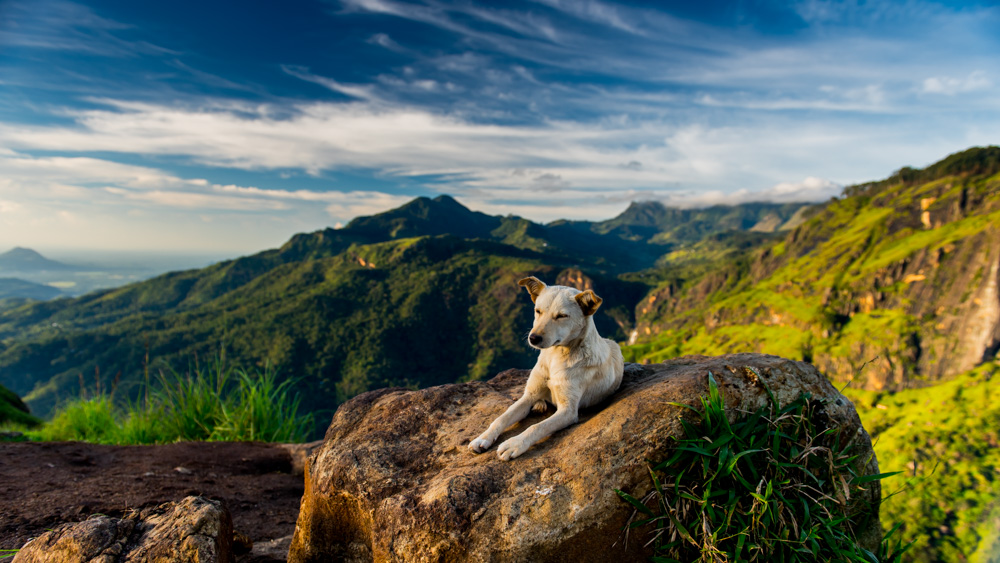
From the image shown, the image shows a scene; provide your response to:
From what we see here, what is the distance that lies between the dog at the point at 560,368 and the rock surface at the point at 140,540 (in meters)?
2.59

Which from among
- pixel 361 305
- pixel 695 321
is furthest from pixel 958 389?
pixel 361 305

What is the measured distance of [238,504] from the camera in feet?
23.2

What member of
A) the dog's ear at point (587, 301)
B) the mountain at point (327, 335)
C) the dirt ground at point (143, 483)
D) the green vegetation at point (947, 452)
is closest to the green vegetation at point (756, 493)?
the green vegetation at point (947, 452)

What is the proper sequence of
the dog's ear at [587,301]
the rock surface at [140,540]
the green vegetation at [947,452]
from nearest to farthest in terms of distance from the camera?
the rock surface at [140,540]
the dog's ear at [587,301]
the green vegetation at [947,452]

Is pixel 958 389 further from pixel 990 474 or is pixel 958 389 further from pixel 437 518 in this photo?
pixel 437 518

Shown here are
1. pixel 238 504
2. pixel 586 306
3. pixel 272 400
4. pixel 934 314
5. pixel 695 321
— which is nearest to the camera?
pixel 586 306

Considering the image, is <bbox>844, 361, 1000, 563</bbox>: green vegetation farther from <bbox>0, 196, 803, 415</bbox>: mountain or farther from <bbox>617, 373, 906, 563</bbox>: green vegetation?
<bbox>0, 196, 803, 415</bbox>: mountain

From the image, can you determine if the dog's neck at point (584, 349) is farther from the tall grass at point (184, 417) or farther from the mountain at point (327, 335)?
the mountain at point (327, 335)

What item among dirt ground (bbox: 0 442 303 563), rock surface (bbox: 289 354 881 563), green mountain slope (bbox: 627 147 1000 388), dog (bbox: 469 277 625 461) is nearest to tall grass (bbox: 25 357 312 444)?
dirt ground (bbox: 0 442 303 563)

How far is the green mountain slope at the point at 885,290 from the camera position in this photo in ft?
341

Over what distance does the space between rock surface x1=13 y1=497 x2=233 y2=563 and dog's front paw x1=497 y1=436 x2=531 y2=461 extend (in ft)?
9.09

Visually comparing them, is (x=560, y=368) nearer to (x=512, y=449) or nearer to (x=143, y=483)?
(x=512, y=449)

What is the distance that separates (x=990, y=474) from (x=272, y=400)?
8202 centimetres

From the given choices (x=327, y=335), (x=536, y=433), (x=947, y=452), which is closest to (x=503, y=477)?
(x=536, y=433)
